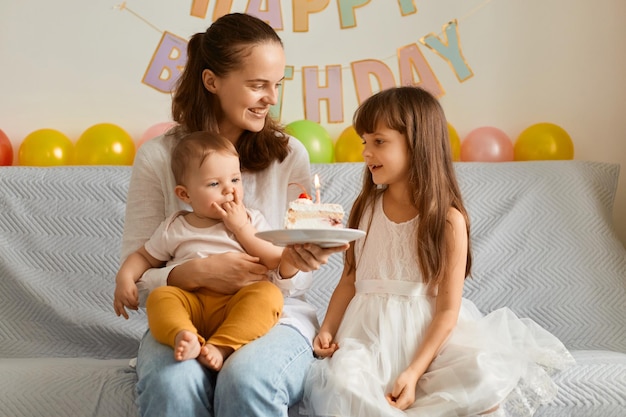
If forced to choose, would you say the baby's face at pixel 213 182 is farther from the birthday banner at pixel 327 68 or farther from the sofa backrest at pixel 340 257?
the birthday banner at pixel 327 68

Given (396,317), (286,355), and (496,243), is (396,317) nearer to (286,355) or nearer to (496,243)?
(286,355)

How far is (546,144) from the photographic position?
2701mm

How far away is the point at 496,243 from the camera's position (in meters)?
2.33

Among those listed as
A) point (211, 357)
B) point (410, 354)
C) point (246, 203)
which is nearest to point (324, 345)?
point (410, 354)

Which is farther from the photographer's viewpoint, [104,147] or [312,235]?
[104,147]

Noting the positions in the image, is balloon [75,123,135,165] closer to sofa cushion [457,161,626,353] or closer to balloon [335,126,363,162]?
balloon [335,126,363,162]

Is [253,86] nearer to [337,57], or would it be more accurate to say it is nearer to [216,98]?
[216,98]

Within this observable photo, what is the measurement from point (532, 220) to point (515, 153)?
50cm

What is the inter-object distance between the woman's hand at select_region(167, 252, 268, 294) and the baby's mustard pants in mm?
22

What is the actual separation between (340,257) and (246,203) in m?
0.54

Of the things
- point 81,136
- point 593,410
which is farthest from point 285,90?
point 593,410

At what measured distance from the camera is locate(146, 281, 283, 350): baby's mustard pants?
149cm

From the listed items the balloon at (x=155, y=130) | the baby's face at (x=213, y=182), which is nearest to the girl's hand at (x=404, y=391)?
the baby's face at (x=213, y=182)

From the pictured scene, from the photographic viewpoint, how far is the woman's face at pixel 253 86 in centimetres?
180
